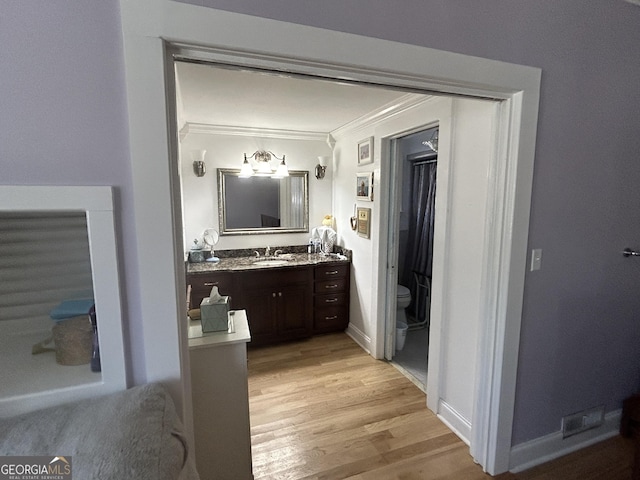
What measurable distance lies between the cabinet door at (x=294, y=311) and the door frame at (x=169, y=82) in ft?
6.63

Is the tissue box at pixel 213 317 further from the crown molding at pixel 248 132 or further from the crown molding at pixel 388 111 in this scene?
the crown molding at pixel 248 132

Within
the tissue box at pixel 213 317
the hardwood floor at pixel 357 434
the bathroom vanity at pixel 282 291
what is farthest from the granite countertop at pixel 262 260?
the tissue box at pixel 213 317

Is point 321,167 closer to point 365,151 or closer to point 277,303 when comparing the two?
point 365,151

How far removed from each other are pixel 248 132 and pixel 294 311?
199 centimetres

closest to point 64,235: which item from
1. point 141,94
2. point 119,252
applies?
point 119,252

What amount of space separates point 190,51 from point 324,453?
6.79 ft

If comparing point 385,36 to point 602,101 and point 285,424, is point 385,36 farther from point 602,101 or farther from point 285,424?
point 285,424

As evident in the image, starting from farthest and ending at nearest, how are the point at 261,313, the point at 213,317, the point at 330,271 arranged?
the point at 330,271, the point at 261,313, the point at 213,317

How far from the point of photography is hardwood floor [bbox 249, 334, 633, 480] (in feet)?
5.57

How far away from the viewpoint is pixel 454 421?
201 centimetres

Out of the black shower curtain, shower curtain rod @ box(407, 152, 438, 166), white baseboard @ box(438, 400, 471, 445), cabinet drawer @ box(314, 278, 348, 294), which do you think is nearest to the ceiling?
shower curtain rod @ box(407, 152, 438, 166)

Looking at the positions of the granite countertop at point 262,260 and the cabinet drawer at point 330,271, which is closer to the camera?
the granite countertop at point 262,260

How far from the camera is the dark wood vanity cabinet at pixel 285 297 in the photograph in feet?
9.66

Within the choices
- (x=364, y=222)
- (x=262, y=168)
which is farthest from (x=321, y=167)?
(x=364, y=222)
